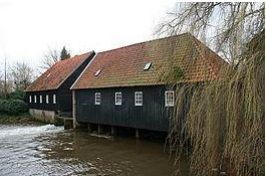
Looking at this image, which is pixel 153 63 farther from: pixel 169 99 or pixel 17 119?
pixel 17 119

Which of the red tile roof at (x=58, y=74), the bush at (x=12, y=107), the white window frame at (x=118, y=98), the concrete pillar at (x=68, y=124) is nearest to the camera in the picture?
the white window frame at (x=118, y=98)

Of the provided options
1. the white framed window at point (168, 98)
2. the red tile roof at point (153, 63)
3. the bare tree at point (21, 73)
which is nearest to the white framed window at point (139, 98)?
the red tile roof at point (153, 63)

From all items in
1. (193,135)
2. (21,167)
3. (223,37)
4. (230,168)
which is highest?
(223,37)

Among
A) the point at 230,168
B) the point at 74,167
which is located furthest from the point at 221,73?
the point at 74,167

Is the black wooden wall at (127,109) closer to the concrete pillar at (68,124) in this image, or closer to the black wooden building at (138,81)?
the black wooden building at (138,81)

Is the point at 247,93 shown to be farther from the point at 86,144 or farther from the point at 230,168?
the point at 86,144

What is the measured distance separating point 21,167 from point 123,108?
730cm

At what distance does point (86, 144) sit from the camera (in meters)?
18.1

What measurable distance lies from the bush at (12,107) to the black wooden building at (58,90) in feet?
4.85

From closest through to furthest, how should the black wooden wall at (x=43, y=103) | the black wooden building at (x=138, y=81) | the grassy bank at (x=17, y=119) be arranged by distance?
the black wooden building at (x=138, y=81) → the black wooden wall at (x=43, y=103) → the grassy bank at (x=17, y=119)

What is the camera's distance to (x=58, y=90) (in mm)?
28672

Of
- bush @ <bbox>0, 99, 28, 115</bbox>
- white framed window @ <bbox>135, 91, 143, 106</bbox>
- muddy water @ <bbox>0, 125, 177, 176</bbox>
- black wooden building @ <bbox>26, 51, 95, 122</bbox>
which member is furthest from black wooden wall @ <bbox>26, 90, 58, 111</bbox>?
white framed window @ <bbox>135, 91, 143, 106</bbox>

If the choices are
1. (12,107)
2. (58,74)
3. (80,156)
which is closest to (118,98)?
(80,156)

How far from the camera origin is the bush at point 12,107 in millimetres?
34000
